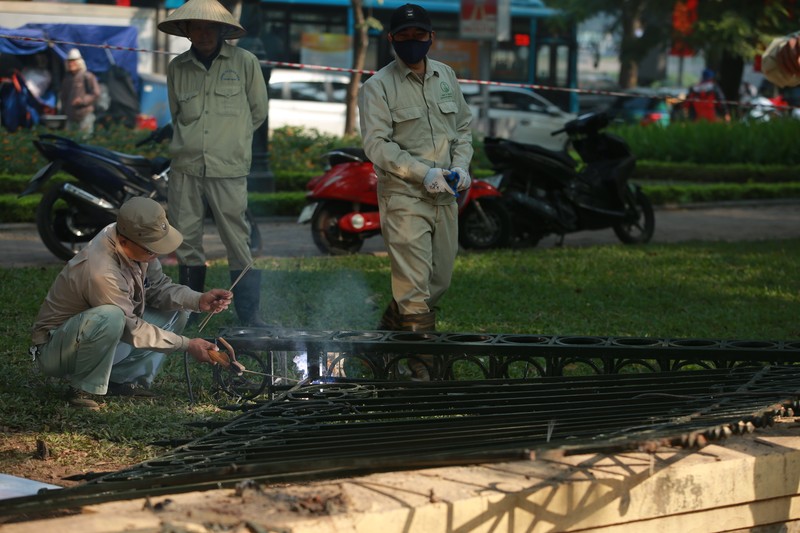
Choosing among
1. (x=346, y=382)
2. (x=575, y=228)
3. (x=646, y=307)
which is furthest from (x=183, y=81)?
(x=575, y=228)

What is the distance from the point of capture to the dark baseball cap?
18.9ft

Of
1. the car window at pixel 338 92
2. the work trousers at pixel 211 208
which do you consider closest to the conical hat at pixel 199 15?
the work trousers at pixel 211 208

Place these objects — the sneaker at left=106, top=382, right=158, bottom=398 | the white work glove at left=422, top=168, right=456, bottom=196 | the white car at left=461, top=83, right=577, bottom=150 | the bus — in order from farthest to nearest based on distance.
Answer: the bus
the white car at left=461, top=83, right=577, bottom=150
the white work glove at left=422, top=168, right=456, bottom=196
the sneaker at left=106, top=382, right=158, bottom=398

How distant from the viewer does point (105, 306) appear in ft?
16.2

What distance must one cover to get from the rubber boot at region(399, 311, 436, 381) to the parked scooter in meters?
3.43

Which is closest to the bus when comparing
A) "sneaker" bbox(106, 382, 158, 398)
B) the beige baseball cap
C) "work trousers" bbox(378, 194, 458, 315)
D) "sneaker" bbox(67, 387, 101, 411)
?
"work trousers" bbox(378, 194, 458, 315)

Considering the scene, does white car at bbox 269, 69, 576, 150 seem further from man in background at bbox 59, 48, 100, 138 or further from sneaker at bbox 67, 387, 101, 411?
sneaker at bbox 67, 387, 101, 411

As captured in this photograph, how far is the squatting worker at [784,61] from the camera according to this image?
585cm

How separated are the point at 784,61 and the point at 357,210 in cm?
454

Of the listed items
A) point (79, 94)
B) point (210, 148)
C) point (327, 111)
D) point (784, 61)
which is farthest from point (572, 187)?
point (327, 111)

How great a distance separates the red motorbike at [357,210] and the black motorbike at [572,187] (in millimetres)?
269

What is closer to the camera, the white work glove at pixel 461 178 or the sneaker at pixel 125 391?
the sneaker at pixel 125 391

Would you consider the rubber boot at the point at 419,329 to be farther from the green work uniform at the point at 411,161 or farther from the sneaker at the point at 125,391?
the sneaker at the point at 125,391

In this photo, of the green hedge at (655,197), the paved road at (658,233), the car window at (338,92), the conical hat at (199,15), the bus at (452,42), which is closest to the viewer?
the conical hat at (199,15)
